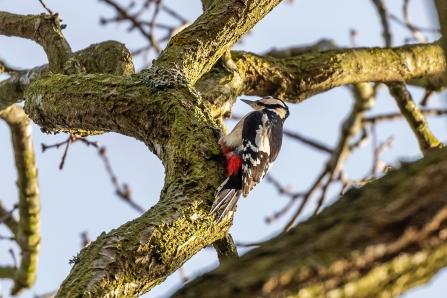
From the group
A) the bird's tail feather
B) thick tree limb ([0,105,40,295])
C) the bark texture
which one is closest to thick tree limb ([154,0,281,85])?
the bark texture

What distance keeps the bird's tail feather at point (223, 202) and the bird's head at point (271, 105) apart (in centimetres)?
193

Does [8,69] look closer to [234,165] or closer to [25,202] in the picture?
[25,202]

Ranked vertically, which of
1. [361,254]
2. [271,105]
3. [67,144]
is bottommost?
[361,254]

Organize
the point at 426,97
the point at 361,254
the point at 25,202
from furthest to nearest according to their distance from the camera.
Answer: the point at 426,97 → the point at 25,202 → the point at 361,254

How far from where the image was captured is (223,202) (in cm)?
207

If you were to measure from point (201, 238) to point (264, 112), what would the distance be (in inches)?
79.0

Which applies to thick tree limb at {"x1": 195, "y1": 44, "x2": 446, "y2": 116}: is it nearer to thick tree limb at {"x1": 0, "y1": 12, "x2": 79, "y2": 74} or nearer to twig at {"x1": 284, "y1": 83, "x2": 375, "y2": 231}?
twig at {"x1": 284, "y1": 83, "x2": 375, "y2": 231}

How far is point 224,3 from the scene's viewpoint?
114 inches

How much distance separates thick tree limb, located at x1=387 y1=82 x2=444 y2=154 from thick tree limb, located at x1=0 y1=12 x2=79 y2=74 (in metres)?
2.32

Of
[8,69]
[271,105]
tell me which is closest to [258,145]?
[271,105]

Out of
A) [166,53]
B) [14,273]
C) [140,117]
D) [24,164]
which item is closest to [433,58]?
[166,53]

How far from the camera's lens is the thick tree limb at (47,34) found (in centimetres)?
313

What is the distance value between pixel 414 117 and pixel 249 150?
5.18 feet

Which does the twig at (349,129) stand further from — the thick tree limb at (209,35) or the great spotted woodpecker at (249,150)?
the thick tree limb at (209,35)
